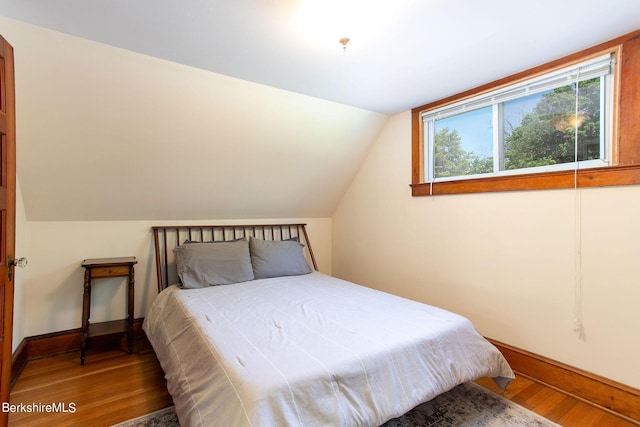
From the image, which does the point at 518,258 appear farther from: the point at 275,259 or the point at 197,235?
the point at 197,235

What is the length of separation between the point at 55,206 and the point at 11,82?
137 cm

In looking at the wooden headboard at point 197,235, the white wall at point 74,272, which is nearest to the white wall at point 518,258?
the wooden headboard at point 197,235

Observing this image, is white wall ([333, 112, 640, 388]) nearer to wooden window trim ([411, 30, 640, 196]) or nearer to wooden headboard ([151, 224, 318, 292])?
wooden window trim ([411, 30, 640, 196])

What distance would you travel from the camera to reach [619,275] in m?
1.84

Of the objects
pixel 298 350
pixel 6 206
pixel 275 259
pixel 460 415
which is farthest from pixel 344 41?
pixel 460 415

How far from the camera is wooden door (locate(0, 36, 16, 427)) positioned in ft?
4.46

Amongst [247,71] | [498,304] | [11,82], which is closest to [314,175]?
[247,71]

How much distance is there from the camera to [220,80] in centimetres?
228

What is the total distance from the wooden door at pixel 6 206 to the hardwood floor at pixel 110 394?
0.50 meters

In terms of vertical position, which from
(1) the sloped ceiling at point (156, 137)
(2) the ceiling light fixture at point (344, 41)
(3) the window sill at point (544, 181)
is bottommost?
(3) the window sill at point (544, 181)

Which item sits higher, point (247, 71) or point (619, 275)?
point (247, 71)

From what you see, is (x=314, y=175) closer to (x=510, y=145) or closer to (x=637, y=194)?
(x=510, y=145)

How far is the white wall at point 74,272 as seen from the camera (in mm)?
2484

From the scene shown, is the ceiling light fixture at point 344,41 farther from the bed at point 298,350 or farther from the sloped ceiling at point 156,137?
the bed at point 298,350
